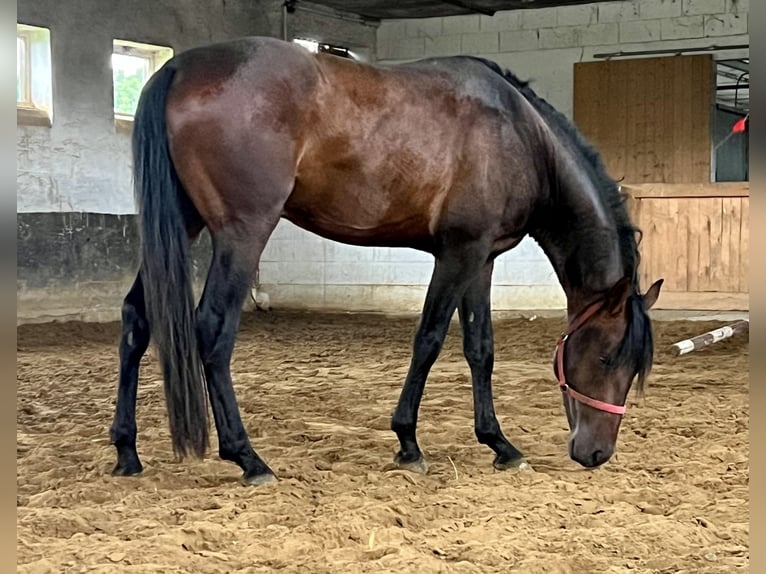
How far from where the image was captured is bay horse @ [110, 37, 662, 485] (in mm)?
2814

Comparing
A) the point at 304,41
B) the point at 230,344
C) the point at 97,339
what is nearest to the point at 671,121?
the point at 304,41

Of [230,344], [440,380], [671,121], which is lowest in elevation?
[440,380]

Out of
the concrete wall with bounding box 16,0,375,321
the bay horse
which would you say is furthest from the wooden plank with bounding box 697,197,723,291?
the bay horse

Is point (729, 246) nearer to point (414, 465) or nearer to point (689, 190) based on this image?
point (689, 190)

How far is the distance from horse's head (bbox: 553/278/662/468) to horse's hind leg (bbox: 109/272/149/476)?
1568 millimetres

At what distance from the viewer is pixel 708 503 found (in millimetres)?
2750

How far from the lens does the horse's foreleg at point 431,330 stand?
3.15 m

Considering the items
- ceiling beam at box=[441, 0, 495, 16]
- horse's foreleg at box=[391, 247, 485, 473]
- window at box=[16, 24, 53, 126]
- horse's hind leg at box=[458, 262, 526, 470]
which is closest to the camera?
horse's foreleg at box=[391, 247, 485, 473]

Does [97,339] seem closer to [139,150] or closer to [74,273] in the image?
[74,273]

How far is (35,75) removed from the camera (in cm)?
834

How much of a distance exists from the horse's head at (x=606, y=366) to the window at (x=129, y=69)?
7157 millimetres

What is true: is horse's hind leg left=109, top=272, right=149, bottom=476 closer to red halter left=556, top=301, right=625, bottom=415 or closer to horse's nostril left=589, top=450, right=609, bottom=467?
red halter left=556, top=301, right=625, bottom=415

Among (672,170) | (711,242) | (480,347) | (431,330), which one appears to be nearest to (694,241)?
(711,242)

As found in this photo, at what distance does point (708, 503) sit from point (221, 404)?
165cm
